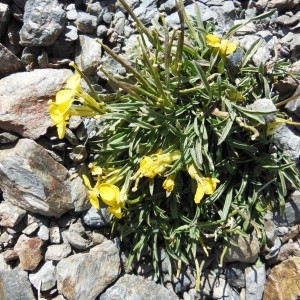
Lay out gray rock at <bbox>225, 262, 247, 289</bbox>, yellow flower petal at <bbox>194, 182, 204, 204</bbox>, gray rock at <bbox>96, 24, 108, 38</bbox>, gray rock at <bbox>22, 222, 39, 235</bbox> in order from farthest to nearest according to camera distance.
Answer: gray rock at <bbox>96, 24, 108, 38</bbox> < gray rock at <bbox>225, 262, 247, 289</bbox> < gray rock at <bbox>22, 222, 39, 235</bbox> < yellow flower petal at <bbox>194, 182, 204, 204</bbox>

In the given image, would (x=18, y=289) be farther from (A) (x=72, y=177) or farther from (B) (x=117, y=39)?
(B) (x=117, y=39)

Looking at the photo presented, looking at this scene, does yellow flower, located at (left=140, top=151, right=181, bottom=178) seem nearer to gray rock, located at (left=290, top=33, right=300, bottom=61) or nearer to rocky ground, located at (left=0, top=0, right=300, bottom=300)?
rocky ground, located at (left=0, top=0, right=300, bottom=300)

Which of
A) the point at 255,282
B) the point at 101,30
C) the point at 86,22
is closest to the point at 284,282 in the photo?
the point at 255,282

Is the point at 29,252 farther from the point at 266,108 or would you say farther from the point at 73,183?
the point at 266,108

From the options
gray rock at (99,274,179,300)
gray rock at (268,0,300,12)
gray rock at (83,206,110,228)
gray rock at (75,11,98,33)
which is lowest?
gray rock at (99,274,179,300)

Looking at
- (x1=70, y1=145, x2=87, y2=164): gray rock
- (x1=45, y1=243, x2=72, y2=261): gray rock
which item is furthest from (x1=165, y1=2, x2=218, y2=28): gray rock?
(x1=45, y1=243, x2=72, y2=261): gray rock

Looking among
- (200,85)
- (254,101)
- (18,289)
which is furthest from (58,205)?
(254,101)
